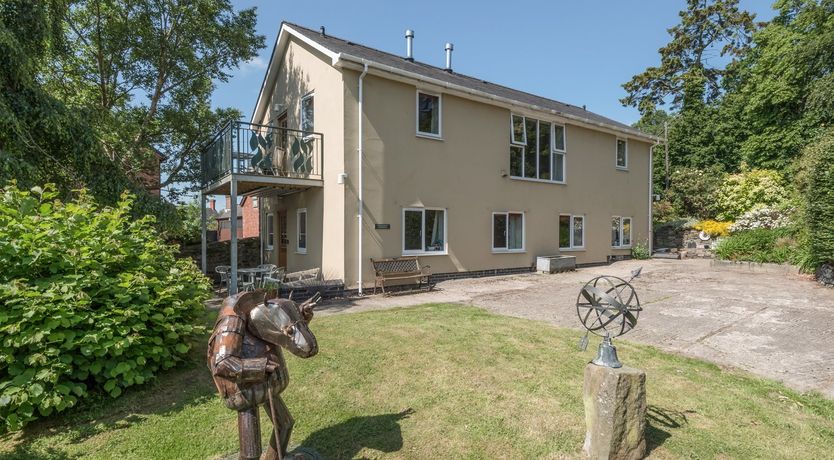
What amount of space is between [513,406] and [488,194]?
Answer: 961cm

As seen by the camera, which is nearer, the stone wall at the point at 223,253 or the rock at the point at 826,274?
the rock at the point at 826,274

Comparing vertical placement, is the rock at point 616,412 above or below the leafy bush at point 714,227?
below

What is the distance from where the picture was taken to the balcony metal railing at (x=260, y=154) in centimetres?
970

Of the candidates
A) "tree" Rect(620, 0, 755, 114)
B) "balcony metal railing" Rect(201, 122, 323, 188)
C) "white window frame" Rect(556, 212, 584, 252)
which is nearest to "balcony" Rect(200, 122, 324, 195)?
"balcony metal railing" Rect(201, 122, 323, 188)

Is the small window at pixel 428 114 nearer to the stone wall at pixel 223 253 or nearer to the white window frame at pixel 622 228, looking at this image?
the stone wall at pixel 223 253

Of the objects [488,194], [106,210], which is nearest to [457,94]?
[488,194]

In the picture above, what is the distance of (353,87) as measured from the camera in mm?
10219

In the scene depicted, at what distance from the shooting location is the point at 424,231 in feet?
37.5

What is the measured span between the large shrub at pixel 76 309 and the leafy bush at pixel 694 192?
24.9 metres

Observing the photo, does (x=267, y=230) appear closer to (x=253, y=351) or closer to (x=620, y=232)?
(x=253, y=351)

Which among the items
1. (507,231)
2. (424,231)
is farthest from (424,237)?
(507,231)

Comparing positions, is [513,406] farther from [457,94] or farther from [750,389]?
[457,94]

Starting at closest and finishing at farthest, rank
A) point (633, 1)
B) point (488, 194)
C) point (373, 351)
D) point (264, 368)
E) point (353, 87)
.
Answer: point (264, 368) < point (373, 351) < point (353, 87) < point (488, 194) < point (633, 1)

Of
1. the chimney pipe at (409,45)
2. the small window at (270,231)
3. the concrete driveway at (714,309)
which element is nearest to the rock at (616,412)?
the concrete driveway at (714,309)
